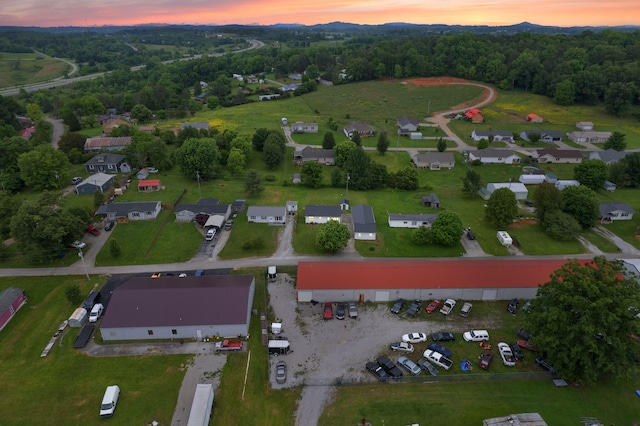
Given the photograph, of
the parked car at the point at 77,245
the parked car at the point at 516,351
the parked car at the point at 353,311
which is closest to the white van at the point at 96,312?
the parked car at the point at 77,245

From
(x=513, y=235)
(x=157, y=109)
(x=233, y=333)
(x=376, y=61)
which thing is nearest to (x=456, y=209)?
(x=513, y=235)

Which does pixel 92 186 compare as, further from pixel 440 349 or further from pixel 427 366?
pixel 440 349

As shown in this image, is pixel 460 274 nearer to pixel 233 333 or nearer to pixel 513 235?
pixel 513 235

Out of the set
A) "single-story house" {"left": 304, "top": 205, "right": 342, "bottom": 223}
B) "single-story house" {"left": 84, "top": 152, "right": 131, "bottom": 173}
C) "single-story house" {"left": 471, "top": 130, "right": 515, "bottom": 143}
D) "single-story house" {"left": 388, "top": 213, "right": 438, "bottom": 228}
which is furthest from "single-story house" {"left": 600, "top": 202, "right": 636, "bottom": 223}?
"single-story house" {"left": 84, "top": 152, "right": 131, "bottom": 173}

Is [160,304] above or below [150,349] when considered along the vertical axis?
above

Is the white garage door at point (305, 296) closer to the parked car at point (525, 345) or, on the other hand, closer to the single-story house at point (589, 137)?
the parked car at point (525, 345)

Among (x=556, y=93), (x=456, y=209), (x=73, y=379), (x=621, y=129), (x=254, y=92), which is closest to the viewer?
(x=73, y=379)
